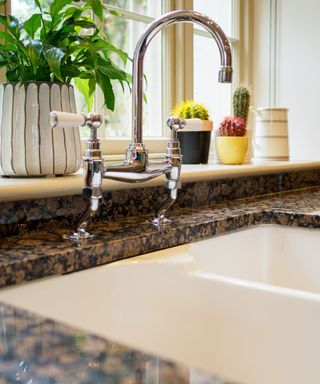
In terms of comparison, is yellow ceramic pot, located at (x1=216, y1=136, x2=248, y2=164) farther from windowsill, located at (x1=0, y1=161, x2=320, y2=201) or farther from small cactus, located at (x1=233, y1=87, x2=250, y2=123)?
windowsill, located at (x1=0, y1=161, x2=320, y2=201)

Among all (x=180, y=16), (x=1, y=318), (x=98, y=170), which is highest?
(x=180, y=16)

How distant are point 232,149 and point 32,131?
0.78m

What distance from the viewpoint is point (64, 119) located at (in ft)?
2.60

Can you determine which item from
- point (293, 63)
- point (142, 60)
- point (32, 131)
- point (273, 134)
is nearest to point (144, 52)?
point (142, 60)

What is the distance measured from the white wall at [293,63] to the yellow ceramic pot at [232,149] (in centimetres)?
92

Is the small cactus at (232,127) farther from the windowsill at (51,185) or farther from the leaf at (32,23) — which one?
the leaf at (32,23)


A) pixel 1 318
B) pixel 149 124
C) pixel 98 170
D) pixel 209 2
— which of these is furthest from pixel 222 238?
pixel 209 2

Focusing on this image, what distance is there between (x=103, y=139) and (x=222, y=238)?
2.46ft

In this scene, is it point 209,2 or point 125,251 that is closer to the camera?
point 125,251

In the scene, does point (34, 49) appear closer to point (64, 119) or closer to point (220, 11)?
point (64, 119)

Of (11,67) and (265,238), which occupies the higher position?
(11,67)

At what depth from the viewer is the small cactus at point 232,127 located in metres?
1.59

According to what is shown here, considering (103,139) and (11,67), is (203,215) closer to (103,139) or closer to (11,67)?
(11,67)

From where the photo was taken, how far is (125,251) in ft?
2.80
